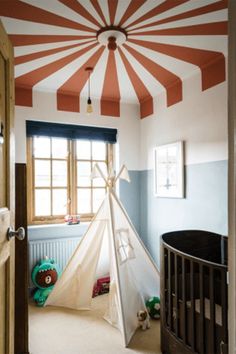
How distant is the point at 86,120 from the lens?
3.35 m

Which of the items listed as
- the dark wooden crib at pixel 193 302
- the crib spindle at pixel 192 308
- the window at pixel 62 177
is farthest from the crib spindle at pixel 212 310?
the window at pixel 62 177

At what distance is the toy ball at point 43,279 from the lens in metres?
2.85

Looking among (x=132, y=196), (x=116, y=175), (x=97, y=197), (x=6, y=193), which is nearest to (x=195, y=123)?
(x=116, y=175)

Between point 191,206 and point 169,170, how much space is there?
1.71 ft

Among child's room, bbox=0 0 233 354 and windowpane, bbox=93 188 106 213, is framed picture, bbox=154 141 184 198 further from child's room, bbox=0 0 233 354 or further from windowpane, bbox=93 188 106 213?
windowpane, bbox=93 188 106 213

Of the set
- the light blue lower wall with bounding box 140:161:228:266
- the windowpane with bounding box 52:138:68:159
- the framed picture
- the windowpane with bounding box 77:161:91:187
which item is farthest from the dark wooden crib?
the windowpane with bounding box 52:138:68:159

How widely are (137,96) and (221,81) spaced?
1.28m

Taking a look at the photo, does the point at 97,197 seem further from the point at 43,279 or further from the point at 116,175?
the point at 43,279

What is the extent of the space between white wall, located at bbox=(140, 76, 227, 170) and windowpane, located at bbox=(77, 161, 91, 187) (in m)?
0.86

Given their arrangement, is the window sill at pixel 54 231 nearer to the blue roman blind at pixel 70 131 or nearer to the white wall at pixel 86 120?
the white wall at pixel 86 120

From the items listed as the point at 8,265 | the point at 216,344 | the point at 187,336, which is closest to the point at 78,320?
the point at 187,336

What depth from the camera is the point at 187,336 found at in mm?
1726

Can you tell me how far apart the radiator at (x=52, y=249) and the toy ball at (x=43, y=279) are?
0.10m

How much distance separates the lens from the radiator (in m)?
3.00
